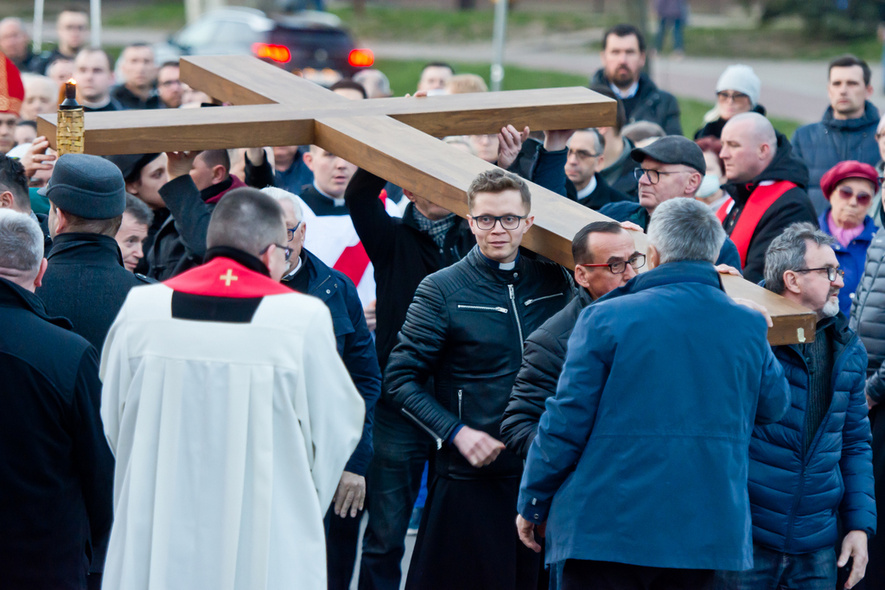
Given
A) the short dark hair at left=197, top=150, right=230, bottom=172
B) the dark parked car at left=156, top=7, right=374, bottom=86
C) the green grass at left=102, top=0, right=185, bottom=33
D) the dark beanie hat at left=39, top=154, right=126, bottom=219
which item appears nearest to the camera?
the dark beanie hat at left=39, top=154, right=126, bottom=219

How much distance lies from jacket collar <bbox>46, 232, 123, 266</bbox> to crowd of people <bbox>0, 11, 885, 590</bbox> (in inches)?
0.4

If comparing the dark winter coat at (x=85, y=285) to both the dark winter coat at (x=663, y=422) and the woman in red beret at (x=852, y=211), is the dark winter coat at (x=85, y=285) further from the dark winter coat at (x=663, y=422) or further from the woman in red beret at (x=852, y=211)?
the woman in red beret at (x=852, y=211)

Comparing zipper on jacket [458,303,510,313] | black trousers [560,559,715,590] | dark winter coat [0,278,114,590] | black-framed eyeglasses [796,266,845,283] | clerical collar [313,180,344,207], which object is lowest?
black trousers [560,559,715,590]

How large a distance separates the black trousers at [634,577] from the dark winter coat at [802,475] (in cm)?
80

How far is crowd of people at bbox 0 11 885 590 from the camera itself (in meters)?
3.10

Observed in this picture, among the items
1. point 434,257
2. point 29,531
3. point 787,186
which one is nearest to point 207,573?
point 29,531

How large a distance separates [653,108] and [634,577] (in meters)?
6.24

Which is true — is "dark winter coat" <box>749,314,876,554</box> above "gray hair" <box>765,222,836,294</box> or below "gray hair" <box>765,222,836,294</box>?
below

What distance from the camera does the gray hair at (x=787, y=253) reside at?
14.1 feet

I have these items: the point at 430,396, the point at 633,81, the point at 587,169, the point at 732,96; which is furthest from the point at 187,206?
the point at 633,81

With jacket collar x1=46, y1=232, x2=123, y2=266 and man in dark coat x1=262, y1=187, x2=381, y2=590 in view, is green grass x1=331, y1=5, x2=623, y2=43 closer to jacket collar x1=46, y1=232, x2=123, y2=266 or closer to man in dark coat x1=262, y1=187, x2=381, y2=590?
man in dark coat x1=262, y1=187, x2=381, y2=590

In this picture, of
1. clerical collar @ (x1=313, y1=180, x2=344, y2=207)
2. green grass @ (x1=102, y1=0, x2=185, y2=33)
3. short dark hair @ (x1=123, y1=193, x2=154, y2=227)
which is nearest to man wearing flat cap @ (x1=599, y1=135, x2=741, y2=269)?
clerical collar @ (x1=313, y1=180, x2=344, y2=207)

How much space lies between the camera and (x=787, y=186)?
6.16 metres

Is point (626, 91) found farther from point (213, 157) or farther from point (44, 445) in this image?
point (44, 445)
